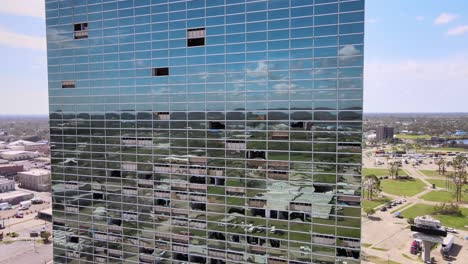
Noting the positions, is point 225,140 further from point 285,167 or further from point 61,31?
point 61,31

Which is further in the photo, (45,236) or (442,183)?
(442,183)

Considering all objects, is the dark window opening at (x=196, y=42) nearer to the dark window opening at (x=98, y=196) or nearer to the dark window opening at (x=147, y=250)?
the dark window opening at (x=98, y=196)

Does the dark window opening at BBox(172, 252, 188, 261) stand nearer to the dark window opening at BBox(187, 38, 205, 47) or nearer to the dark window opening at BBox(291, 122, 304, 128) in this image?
the dark window opening at BBox(291, 122, 304, 128)

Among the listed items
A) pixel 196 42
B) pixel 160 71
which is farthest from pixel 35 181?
pixel 196 42

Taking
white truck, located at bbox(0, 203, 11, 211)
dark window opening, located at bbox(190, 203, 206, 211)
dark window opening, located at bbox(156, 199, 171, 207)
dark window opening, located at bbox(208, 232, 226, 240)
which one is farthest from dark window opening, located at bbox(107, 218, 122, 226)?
white truck, located at bbox(0, 203, 11, 211)

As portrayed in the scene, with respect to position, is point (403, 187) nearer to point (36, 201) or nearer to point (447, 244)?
point (447, 244)
